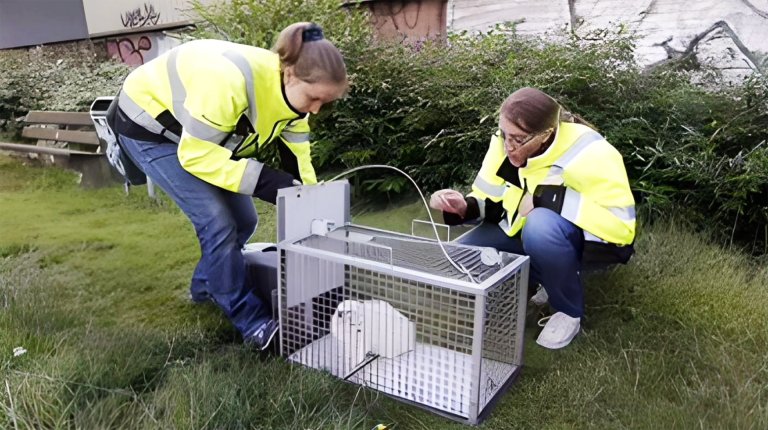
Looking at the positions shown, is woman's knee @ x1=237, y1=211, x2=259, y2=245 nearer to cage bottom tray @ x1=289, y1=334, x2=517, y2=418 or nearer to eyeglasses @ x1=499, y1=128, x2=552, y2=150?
cage bottom tray @ x1=289, y1=334, x2=517, y2=418

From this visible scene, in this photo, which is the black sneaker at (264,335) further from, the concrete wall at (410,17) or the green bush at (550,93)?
the concrete wall at (410,17)

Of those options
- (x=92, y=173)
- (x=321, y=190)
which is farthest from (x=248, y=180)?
(x=92, y=173)

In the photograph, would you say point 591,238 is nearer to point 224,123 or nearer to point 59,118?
point 224,123

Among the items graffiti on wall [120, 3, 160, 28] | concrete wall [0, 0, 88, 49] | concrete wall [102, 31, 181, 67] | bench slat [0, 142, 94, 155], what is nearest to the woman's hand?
bench slat [0, 142, 94, 155]

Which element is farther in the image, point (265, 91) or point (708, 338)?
point (708, 338)

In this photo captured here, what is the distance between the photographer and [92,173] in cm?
262

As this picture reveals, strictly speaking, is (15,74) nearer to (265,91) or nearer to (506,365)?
(265,91)

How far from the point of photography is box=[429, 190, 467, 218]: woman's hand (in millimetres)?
2111

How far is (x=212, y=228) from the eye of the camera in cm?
184

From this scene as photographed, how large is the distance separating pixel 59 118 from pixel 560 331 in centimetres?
276

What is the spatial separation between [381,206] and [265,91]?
6.17ft

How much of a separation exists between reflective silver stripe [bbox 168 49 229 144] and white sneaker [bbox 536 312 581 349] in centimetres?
129

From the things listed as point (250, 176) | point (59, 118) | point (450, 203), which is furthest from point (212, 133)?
point (59, 118)

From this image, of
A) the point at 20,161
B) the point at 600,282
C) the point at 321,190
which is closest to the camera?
the point at 321,190
